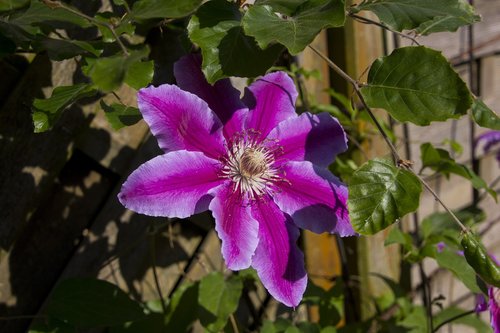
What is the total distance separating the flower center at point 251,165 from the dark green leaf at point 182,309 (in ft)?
1.40

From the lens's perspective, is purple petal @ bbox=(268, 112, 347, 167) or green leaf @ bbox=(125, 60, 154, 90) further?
purple petal @ bbox=(268, 112, 347, 167)

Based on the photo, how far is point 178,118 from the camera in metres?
0.73

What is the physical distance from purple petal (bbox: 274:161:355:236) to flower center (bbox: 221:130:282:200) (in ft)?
0.07

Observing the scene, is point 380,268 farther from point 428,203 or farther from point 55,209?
point 55,209

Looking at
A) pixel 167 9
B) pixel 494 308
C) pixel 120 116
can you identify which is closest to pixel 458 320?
pixel 494 308

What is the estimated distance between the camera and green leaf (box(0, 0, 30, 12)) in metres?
0.63

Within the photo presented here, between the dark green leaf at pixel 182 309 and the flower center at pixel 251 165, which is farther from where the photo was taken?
the dark green leaf at pixel 182 309

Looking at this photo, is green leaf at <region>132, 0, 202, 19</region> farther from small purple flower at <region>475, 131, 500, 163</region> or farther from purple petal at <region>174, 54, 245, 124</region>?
small purple flower at <region>475, 131, 500, 163</region>

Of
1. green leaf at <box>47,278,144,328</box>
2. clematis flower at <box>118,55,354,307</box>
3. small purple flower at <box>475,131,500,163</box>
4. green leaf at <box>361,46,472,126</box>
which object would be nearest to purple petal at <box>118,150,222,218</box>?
clematis flower at <box>118,55,354,307</box>

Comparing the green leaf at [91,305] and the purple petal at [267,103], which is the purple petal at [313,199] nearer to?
the purple petal at [267,103]

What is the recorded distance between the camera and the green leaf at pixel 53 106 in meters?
0.72

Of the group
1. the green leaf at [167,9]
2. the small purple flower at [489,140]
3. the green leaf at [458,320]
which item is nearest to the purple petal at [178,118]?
the green leaf at [167,9]

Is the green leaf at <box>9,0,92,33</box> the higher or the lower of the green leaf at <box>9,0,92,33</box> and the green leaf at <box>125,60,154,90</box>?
the higher

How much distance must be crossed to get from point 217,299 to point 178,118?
1.51 feet
